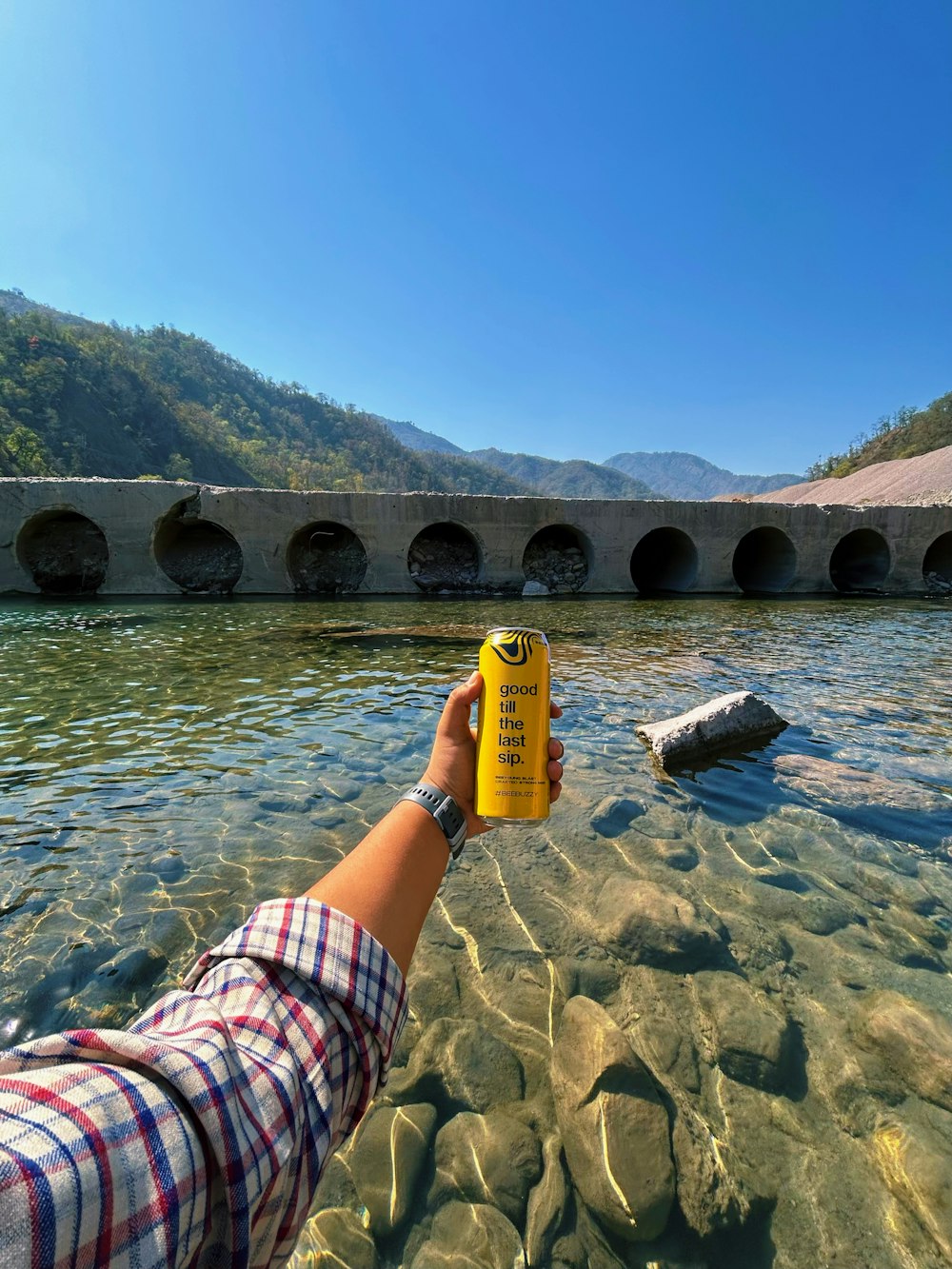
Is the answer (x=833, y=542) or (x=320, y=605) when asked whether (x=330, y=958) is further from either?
(x=833, y=542)

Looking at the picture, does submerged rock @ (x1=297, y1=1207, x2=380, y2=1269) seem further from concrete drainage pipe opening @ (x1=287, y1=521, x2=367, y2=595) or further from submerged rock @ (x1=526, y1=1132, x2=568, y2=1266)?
concrete drainage pipe opening @ (x1=287, y1=521, x2=367, y2=595)

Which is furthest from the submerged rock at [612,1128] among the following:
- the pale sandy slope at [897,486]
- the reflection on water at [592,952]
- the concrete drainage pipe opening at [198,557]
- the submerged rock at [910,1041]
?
the pale sandy slope at [897,486]

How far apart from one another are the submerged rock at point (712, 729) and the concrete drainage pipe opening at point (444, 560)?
43.3 ft

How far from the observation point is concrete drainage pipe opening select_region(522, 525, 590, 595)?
18.8 metres

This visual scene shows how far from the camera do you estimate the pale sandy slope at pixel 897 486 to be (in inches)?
1060

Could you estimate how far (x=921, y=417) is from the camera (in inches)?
1778

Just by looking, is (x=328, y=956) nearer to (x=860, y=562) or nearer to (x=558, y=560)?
(x=558, y=560)

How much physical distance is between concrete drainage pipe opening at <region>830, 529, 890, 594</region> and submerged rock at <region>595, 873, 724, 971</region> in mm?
19710

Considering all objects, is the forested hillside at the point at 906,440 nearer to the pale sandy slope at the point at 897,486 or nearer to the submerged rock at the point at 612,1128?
the pale sandy slope at the point at 897,486

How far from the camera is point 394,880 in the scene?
125cm

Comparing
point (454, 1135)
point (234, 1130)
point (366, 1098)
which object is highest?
point (234, 1130)

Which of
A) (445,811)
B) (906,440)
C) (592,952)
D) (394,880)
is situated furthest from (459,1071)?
(906,440)

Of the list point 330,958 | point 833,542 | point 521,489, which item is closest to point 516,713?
point 330,958

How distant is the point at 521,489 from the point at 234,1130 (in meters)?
173
